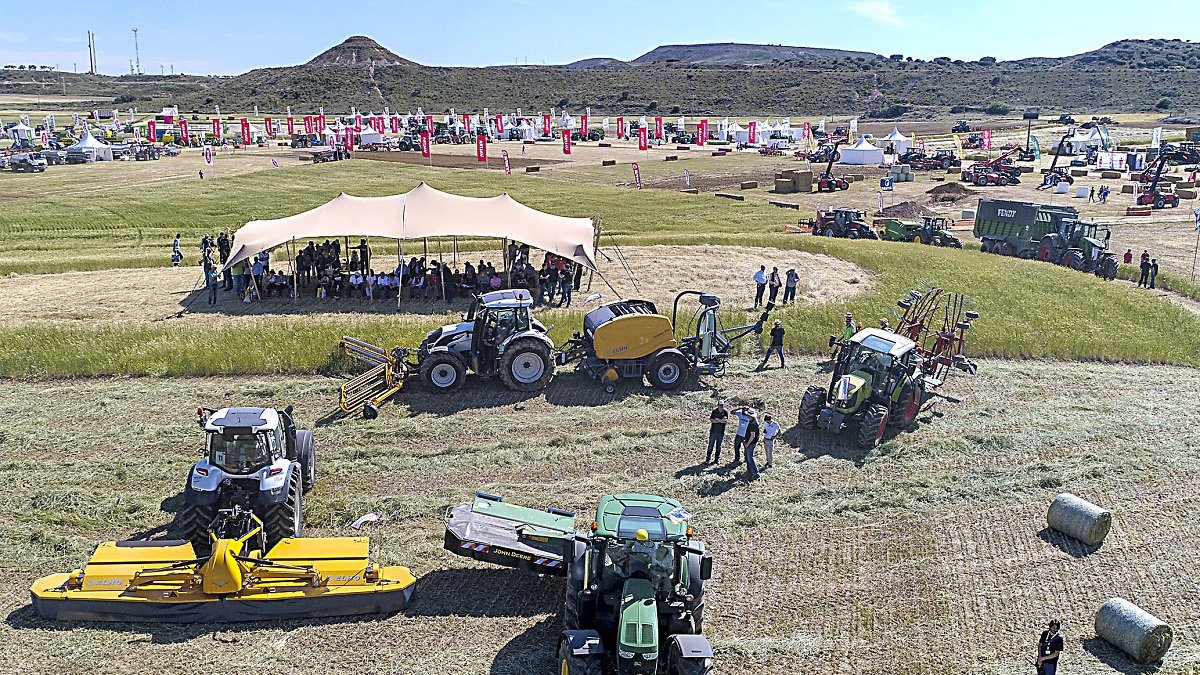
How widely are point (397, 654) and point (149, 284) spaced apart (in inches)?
800

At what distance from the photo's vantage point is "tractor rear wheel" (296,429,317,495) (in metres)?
12.8

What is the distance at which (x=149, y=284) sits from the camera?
25.9 meters

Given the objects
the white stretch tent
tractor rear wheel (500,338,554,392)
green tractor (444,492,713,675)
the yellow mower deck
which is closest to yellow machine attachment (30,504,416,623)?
the yellow mower deck

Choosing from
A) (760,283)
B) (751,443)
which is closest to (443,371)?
(751,443)

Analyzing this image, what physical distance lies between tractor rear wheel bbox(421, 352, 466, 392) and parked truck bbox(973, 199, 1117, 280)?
22.3 meters

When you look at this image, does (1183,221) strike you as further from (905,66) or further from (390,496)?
(905,66)

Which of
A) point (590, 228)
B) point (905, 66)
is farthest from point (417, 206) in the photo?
point (905, 66)

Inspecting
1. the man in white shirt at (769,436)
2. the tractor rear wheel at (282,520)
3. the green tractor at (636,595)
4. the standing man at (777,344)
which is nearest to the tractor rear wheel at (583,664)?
the green tractor at (636,595)

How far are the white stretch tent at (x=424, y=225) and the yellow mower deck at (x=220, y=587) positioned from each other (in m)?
13.6

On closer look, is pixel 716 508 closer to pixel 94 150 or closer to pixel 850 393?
pixel 850 393

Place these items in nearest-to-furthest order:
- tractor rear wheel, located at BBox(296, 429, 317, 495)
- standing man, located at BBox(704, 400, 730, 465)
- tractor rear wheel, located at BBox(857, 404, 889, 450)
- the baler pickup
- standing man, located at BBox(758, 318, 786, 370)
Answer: the baler pickup, tractor rear wheel, located at BBox(296, 429, 317, 495), standing man, located at BBox(704, 400, 730, 465), tractor rear wheel, located at BBox(857, 404, 889, 450), standing man, located at BBox(758, 318, 786, 370)

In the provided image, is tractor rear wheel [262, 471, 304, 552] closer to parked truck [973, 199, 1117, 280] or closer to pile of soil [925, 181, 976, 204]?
A: parked truck [973, 199, 1117, 280]

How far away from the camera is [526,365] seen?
17188mm

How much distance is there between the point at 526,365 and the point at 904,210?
3150 centimetres
